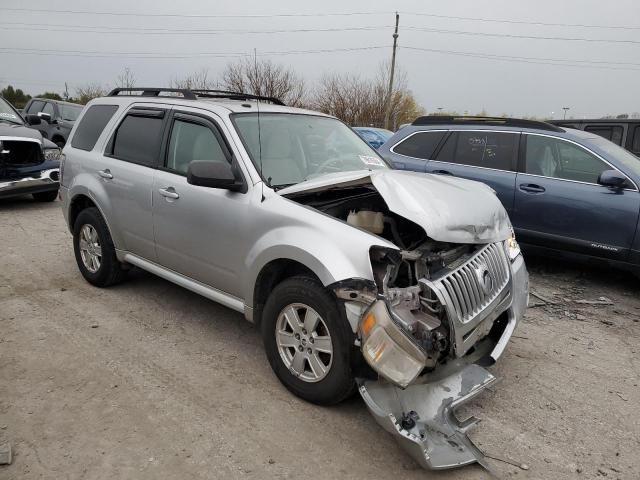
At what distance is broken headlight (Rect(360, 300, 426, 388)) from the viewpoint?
2496 millimetres

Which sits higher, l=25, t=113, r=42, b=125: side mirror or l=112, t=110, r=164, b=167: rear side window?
l=25, t=113, r=42, b=125: side mirror


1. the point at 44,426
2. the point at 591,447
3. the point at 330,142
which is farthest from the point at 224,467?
the point at 330,142

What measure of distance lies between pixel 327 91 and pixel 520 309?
101 ft

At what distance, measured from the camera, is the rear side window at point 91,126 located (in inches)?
191

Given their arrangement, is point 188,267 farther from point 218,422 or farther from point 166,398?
point 218,422

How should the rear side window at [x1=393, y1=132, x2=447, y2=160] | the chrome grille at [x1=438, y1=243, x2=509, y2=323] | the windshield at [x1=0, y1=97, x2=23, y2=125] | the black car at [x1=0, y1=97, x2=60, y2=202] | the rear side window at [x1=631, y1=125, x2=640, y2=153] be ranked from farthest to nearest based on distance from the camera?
the windshield at [x1=0, y1=97, x2=23, y2=125], the rear side window at [x1=631, y1=125, x2=640, y2=153], the black car at [x1=0, y1=97, x2=60, y2=202], the rear side window at [x1=393, y1=132, x2=447, y2=160], the chrome grille at [x1=438, y1=243, x2=509, y2=323]

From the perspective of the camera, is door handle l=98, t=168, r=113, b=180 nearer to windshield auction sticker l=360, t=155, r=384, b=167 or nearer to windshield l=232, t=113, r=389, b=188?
windshield l=232, t=113, r=389, b=188

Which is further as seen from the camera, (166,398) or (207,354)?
(207,354)

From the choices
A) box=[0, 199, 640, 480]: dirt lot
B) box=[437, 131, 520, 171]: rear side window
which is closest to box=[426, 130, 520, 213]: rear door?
box=[437, 131, 520, 171]: rear side window

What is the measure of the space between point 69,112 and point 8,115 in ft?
19.0

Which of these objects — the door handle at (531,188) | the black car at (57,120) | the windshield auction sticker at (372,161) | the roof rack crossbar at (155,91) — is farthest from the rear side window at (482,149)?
the black car at (57,120)

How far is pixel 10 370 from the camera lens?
3398mm

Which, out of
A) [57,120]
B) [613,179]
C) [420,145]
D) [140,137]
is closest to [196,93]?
[140,137]

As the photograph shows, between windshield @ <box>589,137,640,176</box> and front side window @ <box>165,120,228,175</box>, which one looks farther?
windshield @ <box>589,137,640,176</box>
